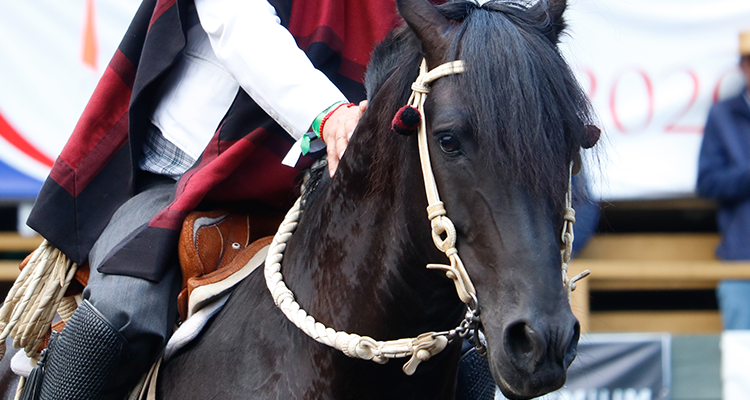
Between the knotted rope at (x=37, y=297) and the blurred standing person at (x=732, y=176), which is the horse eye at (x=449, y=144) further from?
the blurred standing person at (x=732, y=176)

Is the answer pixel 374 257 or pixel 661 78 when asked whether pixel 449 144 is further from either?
pixel 661 78

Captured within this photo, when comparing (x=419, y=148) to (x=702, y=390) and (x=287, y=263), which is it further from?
(x=702, y=390)

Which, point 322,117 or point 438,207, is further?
point 322,117

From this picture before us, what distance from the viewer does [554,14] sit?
62.1 inches

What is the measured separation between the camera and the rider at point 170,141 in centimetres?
176

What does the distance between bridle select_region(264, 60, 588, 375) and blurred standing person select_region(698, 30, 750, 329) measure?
3.43 meters

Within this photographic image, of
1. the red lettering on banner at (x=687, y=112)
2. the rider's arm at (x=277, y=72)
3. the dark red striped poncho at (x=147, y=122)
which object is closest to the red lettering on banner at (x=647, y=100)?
the red lettering on banner at (x=687, y=112)

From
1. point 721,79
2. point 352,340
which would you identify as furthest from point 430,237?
point 721,79

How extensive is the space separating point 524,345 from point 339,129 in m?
0.70

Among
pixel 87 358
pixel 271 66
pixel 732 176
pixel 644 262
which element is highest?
pixel 271 66

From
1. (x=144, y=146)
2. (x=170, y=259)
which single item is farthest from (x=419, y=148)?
(x=144, y=146)

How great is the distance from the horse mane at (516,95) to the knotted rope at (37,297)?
123cm

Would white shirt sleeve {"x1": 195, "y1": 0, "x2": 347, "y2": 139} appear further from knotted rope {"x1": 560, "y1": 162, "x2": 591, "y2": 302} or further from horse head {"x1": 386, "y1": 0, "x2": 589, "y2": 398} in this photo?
knotted rope {"x1": 560, "y1": 162, "x2": 591, "y2": 302}

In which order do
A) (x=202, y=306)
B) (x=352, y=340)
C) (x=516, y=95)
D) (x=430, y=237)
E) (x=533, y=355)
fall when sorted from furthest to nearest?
(x=202, y=306) < (x=352, y=340) < (x=430, y=237) < (x=516, y=95) < (x=533, y=355)
